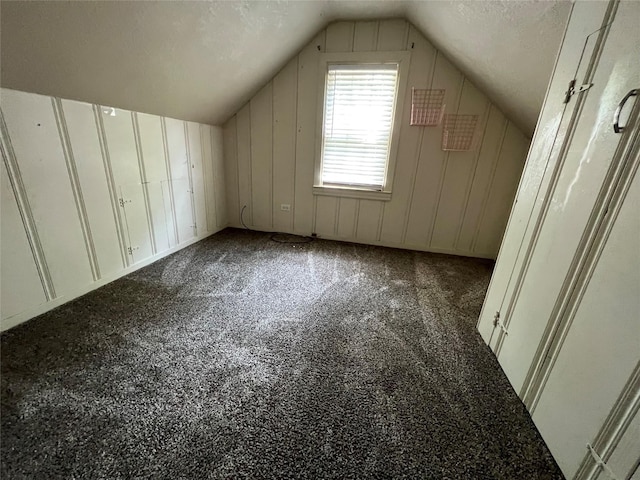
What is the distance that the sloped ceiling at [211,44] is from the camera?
1267mm

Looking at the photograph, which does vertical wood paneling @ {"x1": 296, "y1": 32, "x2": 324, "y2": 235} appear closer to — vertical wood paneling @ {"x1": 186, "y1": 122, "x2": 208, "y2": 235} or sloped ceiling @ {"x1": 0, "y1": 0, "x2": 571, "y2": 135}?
sloped ceiling @ {"x1": 0, "y1": 0, "x2": 571, "y2": 135}

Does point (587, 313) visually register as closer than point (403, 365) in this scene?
Yes

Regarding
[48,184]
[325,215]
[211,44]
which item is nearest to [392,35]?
[211,44]

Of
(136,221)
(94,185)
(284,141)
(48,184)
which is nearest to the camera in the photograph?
Result: (48,184)

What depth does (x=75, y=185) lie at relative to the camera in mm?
1737

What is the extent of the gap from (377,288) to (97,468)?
1835mm

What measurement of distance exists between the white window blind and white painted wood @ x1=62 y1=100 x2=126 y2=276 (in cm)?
202

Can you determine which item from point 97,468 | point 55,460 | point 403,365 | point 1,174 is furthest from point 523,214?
point 1,174

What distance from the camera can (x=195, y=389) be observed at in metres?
1.20

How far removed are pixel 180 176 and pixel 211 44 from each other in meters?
1.26

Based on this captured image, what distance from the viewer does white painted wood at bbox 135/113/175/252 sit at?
221 cm

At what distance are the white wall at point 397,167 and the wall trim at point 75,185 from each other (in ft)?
5.64

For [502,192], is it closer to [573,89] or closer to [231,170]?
[573,89]

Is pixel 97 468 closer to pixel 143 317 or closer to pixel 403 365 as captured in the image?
pixel 143 317
